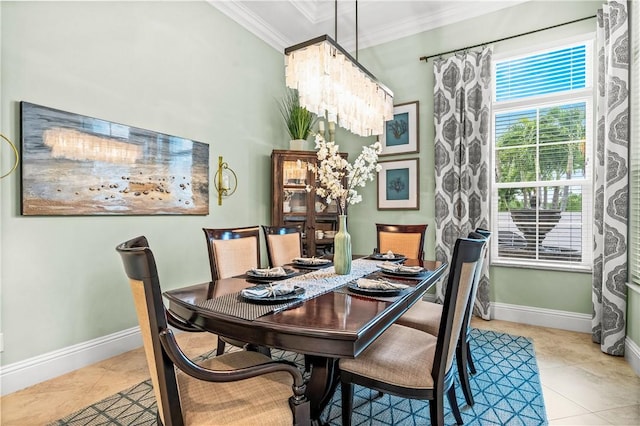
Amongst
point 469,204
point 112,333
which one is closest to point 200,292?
point 112,333

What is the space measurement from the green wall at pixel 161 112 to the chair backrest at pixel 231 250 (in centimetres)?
92

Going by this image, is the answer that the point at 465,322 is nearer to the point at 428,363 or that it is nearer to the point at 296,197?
the point at 428,363

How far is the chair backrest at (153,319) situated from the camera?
99cm

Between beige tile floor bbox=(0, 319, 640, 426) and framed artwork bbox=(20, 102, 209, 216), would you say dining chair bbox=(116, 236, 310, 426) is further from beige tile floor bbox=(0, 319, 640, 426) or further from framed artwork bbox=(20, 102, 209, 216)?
framed artwork bbox=(20, 102, 209, 216)

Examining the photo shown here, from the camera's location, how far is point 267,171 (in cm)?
419

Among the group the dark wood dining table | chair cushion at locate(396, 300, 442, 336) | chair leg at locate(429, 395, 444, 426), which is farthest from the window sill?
chair leg at locate(429, 395, 444, 426)

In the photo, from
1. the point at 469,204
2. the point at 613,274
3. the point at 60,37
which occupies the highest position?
the point at 60,37

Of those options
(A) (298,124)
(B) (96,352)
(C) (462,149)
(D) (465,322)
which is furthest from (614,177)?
(B) (96,352)

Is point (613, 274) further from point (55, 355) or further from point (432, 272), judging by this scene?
point (55, 355)

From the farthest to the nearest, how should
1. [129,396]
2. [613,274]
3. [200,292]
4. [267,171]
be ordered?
[267,171] → [613,274] → [129,396] → [200,292]

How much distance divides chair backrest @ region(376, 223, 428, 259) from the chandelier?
1114mm

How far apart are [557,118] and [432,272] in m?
2.43

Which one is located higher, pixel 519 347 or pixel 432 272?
pixel 432 272

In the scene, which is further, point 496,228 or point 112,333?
point 496,228
